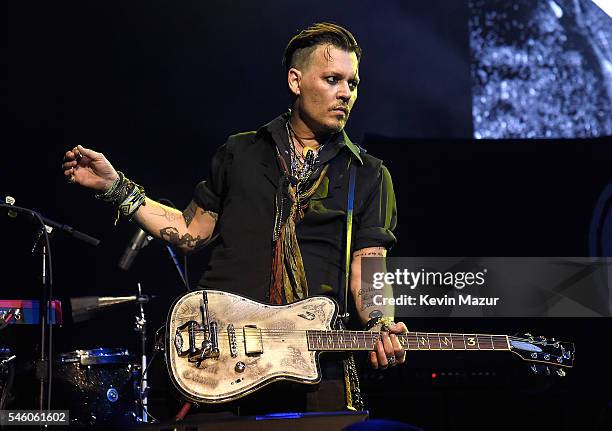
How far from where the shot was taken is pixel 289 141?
11.8ft

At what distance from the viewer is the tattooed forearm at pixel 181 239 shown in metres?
3.54

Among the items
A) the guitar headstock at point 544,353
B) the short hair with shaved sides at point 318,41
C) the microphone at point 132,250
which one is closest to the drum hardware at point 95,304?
the microphone at point 132,250

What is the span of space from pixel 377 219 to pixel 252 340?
34.5 inches

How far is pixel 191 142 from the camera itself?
6613 mm

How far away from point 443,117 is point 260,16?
5.80 ft

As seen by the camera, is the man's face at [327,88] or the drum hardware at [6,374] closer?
the man's face at [327,88]

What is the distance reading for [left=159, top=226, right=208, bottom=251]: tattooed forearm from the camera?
3.54 meters

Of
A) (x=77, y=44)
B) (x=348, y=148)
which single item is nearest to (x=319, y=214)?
(x=348, y=148)

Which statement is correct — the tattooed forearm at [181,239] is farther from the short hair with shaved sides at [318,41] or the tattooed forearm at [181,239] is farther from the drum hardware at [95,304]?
the drum hardware at [95,304]

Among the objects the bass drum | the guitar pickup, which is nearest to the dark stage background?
the bass drum

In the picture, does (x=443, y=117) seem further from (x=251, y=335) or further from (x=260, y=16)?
(x=251, y=335)

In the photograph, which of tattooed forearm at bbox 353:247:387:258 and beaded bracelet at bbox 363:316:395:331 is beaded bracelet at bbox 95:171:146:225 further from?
beaded bracelet at bbox 363:316:395:331

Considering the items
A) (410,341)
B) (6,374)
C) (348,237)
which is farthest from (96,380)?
(410,341)

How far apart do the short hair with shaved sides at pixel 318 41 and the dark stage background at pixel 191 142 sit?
278cm
